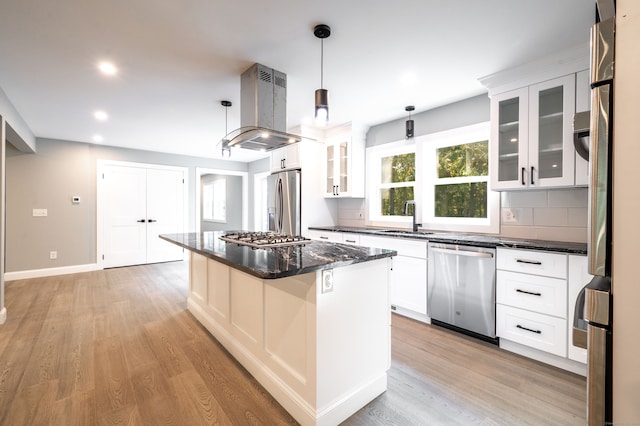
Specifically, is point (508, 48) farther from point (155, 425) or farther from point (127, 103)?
point (127, 103)

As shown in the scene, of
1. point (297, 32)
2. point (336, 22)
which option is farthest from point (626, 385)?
point (297, 32)

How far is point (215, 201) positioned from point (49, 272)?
4.13 metres

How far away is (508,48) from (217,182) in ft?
25.2

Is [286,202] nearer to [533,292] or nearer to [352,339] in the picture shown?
[352,339]

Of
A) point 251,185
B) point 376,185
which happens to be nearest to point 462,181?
point 376,185

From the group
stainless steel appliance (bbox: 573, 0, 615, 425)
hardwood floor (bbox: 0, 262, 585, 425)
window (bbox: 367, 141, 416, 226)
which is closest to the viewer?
stainless steel appliance (bbox: 573, 0, 615, 425)

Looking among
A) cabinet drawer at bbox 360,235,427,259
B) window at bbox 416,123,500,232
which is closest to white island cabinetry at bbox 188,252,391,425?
cabinet drawer at bbox 360,235,427,259

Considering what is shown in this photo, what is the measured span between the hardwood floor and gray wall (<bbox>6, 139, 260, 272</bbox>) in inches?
92.8

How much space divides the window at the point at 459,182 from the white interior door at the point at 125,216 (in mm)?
5535

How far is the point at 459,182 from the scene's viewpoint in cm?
350

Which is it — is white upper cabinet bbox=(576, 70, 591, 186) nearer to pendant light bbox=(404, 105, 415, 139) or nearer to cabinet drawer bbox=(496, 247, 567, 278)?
cabinet drawer bbox=(496, 247, 567, 278)

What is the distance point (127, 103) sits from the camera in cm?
347

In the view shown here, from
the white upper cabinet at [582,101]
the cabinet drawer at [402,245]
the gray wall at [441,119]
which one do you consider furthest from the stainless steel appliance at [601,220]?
the gray wall at [441,119]

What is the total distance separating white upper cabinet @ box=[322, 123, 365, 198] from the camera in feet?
14.0
